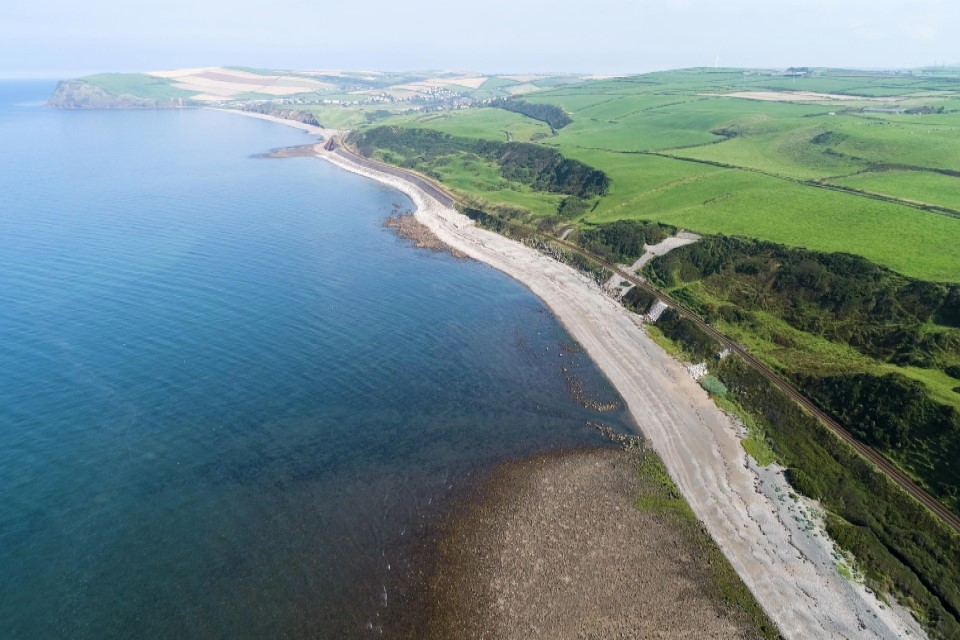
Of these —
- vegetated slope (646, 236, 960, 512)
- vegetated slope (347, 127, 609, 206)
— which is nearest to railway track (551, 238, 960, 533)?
vegetated slope (646, 236, 960, 512)

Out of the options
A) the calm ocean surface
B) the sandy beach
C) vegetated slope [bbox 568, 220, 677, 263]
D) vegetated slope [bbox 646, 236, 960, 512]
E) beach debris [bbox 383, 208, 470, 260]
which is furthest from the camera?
beach debris [bbox 383, 208, 470, 260]

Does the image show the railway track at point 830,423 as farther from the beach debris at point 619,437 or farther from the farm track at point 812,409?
the beach debris at point 619,437

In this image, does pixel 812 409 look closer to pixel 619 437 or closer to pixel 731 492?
pixel 731 492

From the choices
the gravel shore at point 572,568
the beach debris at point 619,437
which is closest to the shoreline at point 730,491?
the beach debris at point 619,437

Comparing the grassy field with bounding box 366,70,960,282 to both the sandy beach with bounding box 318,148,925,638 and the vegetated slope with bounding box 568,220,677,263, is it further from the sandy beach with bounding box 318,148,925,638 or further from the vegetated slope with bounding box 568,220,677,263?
the sandy beach with bounding box 318,148,925,638

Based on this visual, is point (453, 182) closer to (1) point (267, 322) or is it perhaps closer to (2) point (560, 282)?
(2) point (560, 282)

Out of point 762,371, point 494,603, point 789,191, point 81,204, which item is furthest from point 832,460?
point 81,204
